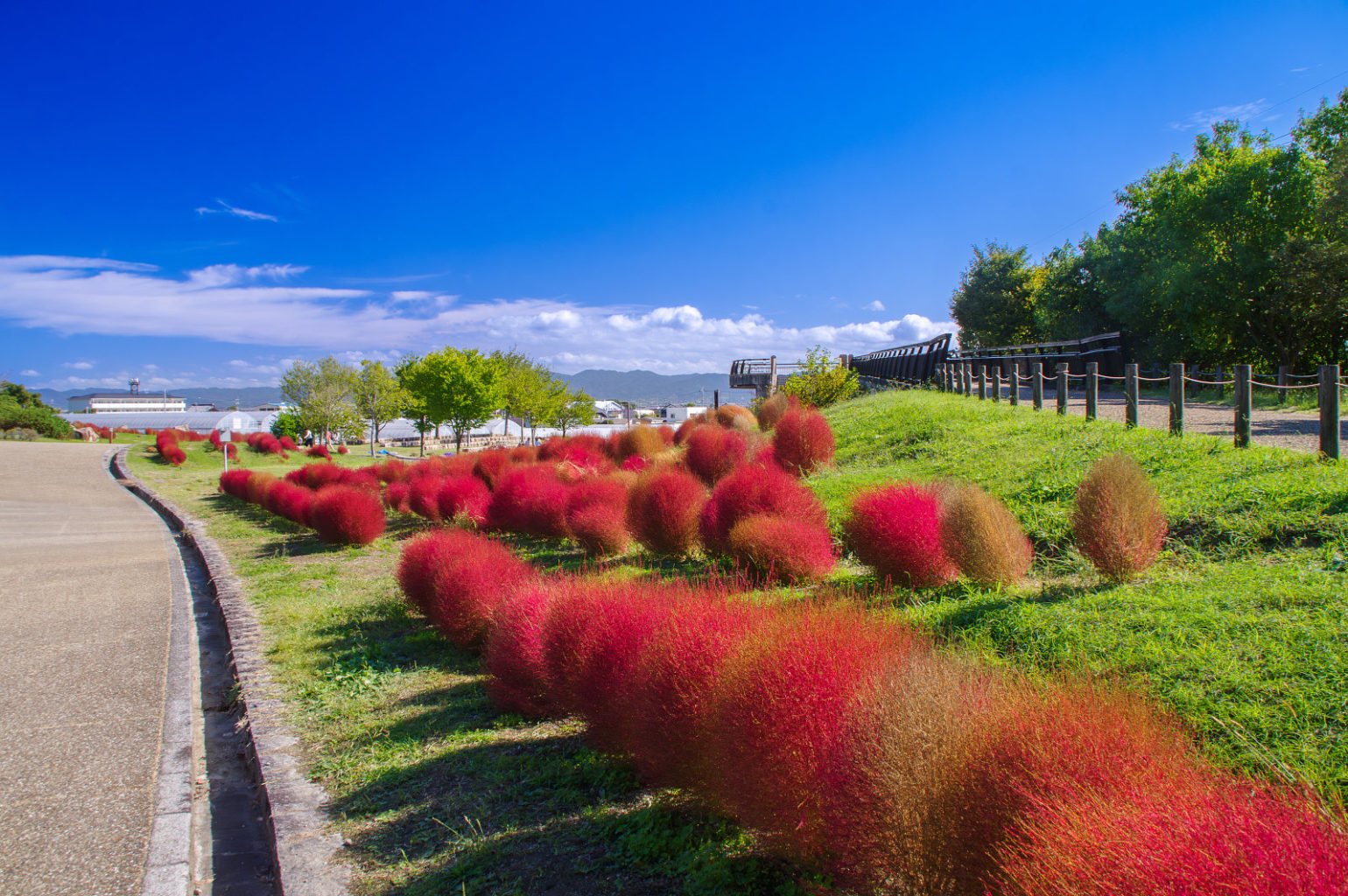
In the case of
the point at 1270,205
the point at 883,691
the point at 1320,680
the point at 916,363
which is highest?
the point at 1270,205

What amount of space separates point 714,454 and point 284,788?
864cm

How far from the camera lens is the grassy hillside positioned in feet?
10.2

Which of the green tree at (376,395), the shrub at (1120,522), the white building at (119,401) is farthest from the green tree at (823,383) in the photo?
the white building at (119,401)

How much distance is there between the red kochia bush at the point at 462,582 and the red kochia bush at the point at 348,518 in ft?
18.6

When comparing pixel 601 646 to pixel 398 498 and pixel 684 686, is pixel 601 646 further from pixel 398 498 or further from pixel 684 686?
pixel 398 498

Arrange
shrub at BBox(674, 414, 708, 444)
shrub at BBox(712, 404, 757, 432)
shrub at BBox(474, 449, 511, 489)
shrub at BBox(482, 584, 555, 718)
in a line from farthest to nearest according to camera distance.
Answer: shrub at BBox(674, 414, 708, 444), shrub at BBox(712, 404, 757, 432), shrub at BBox(474, 449, 511, 489), shrub at BBox(482, 584, 555, 718)

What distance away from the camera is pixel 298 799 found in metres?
3.86

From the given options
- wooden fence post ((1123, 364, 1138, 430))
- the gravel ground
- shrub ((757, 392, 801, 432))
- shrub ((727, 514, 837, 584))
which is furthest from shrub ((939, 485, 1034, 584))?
shrub ((757, 392, 801, 432))

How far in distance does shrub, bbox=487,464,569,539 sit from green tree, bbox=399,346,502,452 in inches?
1328

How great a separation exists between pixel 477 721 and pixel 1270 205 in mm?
27749

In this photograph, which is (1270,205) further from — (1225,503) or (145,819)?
(145,819)

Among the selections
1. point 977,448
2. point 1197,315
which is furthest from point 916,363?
point 977,448

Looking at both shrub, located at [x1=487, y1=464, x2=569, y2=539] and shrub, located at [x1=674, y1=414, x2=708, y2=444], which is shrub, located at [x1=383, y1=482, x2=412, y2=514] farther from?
shrub, located at [x1=674, y1=414, x2=708, y2=444]

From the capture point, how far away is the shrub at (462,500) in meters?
12.5
